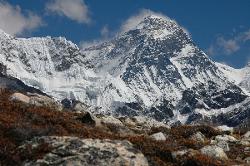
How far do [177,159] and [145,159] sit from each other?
1796 millimetres

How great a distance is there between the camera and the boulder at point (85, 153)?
70.5ft

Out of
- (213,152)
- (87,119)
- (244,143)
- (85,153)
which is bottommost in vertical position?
(85,153)

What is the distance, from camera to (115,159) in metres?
21.8

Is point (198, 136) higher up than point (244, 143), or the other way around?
point (198, 136)

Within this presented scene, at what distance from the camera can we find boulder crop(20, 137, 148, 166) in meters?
21.5

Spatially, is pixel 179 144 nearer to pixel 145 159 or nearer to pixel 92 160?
pixel 145 159

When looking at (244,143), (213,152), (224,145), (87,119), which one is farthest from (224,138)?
(87,119)

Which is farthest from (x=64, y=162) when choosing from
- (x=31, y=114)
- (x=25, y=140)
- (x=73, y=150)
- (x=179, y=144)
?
(x=179, y=144)

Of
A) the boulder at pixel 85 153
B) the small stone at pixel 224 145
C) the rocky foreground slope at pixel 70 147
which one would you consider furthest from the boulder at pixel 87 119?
the boulder at pixel 85 153

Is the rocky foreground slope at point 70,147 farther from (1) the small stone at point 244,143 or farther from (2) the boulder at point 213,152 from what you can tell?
(1) the small stone at point 244,143

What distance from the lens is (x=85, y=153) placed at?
21891mm

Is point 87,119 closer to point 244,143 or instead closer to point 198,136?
point 198,136

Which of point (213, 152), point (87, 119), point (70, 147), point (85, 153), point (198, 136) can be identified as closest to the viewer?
point (85, 153)

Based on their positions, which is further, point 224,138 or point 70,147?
point 224,138
